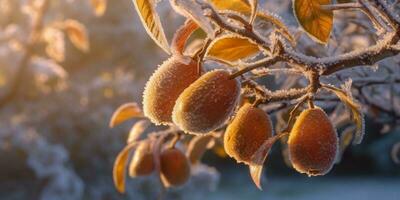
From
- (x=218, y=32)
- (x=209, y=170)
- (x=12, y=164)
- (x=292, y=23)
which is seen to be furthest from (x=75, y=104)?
(x=218, y=32)

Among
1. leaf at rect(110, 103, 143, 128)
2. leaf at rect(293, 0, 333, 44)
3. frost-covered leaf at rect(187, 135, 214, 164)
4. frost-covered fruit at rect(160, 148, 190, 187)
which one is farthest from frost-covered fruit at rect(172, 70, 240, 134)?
frost-covered leaf at rect(187, 135, 214, 164)

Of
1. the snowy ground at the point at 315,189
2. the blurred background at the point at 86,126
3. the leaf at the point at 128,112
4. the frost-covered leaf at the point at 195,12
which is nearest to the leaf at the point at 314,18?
the frost-covered leaf at the point at 195,12

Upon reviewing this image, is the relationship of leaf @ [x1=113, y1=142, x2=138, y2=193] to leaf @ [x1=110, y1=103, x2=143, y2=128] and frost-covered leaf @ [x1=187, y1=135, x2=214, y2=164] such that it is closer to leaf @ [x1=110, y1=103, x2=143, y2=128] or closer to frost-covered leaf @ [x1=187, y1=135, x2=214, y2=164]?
leaf @ [x1=110, y1=103, x2=143, y2=128]

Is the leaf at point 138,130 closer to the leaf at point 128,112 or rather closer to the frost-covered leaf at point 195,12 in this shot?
the leaf at point 128,112

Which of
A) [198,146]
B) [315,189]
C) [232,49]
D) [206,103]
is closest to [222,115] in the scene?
[206,103]

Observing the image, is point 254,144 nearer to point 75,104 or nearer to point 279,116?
point 279,116
